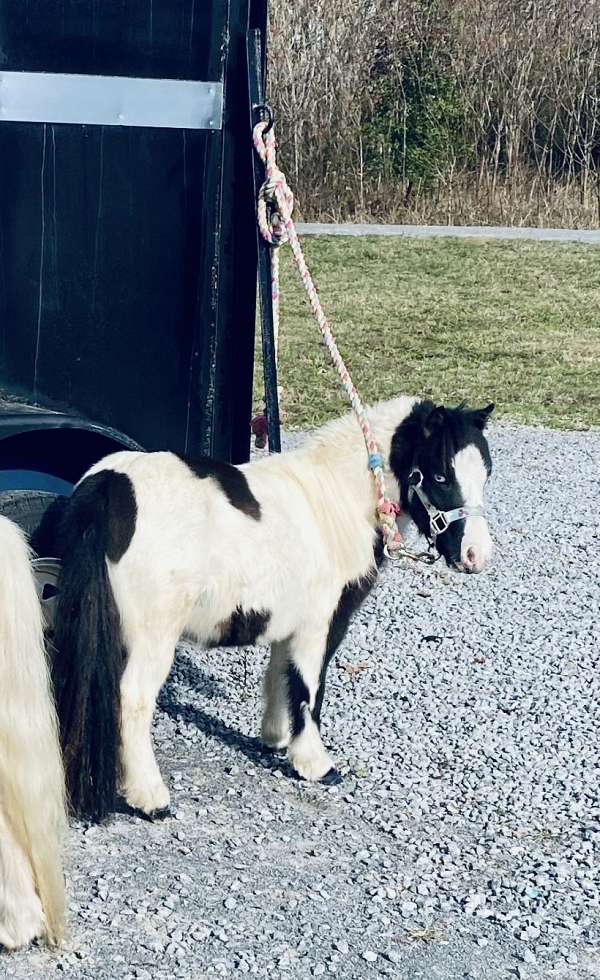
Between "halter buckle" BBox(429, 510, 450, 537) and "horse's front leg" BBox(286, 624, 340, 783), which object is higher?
"halter buckle" BBox(429, 510, 450, 537)

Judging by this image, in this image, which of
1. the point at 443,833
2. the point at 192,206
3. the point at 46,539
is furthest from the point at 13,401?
the point at 443,833

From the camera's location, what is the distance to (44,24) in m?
3.69

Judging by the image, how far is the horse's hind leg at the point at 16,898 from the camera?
2.74 meters

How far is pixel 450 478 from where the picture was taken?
3.54m

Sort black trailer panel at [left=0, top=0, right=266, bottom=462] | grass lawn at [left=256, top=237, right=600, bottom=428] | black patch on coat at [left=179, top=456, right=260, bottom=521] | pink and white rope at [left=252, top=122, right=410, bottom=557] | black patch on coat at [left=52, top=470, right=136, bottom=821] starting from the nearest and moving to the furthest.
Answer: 1. black patch on coat at [left=52, top=470, right=136, bottom=821]
2. black patch on coat at [left=179, top=456, right=260, bottom=521]
3. pink and white rope at [left=252, top=122, right=410, bottom=557]
4. black trailer panel at [left=0, top=0, right=266, bottom=462]
5. grass lawn at [left=256, top=237, right=600, bottom=428]

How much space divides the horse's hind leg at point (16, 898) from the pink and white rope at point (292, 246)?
1.40 m

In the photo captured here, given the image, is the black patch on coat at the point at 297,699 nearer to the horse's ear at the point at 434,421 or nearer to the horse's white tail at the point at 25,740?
the horse's ear at the point at 434,421

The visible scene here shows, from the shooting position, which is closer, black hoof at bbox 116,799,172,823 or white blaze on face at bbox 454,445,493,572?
black hoof at bbox 116,799,172,823

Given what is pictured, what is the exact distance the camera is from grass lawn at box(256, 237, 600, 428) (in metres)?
8.86

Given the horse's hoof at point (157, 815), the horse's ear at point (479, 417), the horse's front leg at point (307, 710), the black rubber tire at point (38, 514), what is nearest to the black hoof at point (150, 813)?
the horse's hoof at point (157, 815)

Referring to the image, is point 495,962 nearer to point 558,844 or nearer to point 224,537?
point 558,844

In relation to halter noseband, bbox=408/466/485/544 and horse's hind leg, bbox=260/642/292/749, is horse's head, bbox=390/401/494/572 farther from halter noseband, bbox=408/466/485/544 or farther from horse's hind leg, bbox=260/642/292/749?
horse's hind leg, bbox=260/642/292/749

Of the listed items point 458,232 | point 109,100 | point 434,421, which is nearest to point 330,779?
point 434,421

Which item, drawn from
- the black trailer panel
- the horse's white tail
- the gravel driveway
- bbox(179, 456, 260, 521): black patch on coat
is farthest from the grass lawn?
the horse's white tail
